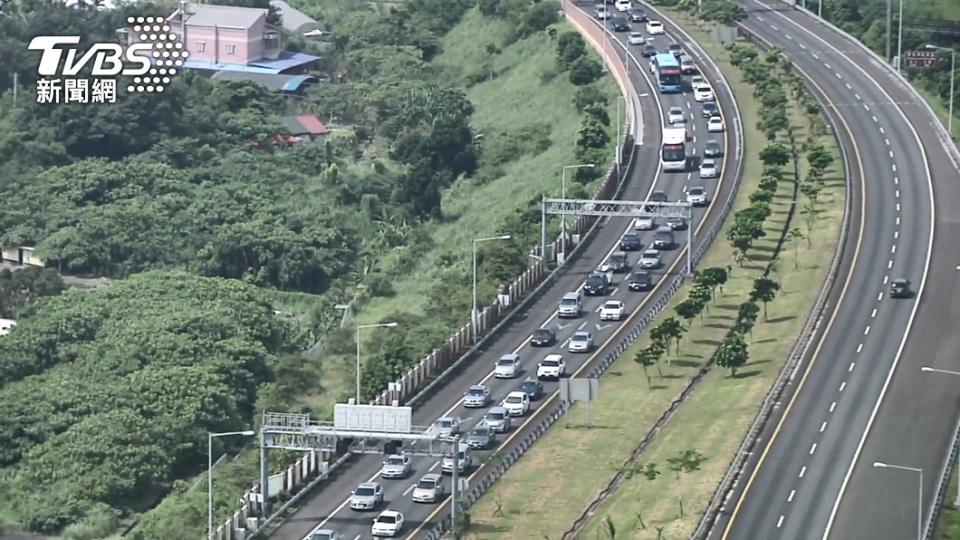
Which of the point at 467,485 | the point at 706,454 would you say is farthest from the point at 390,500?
the point at 706,454

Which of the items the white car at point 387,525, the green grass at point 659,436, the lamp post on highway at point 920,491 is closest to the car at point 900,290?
the green grass at point 659,436

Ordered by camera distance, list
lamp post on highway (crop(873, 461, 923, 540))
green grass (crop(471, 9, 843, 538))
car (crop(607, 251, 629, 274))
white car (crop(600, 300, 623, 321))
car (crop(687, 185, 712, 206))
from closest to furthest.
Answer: lamp post on highway (crop(873, 461, 923, 540))
green grass (crop(471, 9, 843, 538))
white car (crop(600, 300, 623, 321))
car (crop(607, 251, 629, 274))
car (crop(687, 185, 712, 206))

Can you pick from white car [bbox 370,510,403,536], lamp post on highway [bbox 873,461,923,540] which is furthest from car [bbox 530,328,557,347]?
white car [bbox 370,510,403,536]

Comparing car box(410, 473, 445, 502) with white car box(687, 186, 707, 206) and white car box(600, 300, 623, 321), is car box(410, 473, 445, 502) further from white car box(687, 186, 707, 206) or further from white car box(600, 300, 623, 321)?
white car box(687, 186, 707, 206)

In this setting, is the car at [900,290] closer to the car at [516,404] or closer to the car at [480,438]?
the car at [516,404]

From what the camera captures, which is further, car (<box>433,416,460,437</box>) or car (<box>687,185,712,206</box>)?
car (<box>687,185,712,206</box>)
